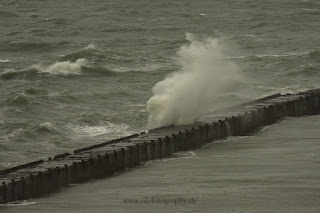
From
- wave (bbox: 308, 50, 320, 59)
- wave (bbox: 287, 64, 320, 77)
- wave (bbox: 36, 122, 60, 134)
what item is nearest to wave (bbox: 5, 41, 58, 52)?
wave (bbox: 308, 50, 320, 59)

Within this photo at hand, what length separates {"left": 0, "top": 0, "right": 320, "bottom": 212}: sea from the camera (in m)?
21.2

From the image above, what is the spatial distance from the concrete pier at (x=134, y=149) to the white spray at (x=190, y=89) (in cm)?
60

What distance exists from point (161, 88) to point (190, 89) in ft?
3.67

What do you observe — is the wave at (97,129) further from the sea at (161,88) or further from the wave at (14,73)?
the wave at (14,73)

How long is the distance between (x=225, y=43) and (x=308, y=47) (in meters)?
4.64

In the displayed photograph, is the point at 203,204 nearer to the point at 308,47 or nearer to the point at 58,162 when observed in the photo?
the point at 58,162

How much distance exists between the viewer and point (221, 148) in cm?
2769

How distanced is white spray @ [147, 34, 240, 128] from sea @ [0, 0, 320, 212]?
0.16ft

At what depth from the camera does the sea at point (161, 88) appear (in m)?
21.2

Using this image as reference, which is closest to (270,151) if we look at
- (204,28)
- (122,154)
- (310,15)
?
(122,154)

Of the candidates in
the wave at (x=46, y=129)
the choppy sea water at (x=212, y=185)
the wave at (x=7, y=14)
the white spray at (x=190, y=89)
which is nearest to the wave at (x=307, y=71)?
the white spray at (x=190, y=89)

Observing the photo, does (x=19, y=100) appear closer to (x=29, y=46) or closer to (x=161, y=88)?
(x=161, y=88)

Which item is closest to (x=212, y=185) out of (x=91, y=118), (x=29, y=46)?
(x=91, y=118)

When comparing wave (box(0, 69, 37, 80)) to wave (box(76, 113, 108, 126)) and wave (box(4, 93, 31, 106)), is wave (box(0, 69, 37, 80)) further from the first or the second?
wave (box(76, 113, 108, 126))
